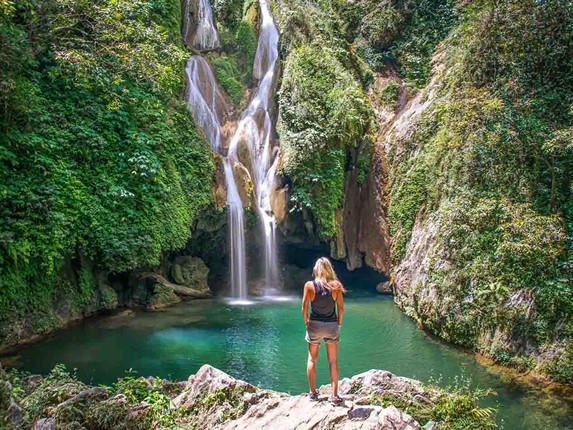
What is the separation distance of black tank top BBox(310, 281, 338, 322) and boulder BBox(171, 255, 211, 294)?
42.5ft

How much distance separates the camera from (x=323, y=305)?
5.54 metres

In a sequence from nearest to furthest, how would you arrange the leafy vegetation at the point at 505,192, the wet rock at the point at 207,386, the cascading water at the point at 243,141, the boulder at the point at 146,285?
the wet rock at the point at 207,386, the leafy vegetation at the point at 505,192, the boulder at the point at 146,285, the cascading water at the point at 243,141

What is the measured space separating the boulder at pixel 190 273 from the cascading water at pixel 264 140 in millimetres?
2973

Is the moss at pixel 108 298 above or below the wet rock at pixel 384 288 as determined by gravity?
above

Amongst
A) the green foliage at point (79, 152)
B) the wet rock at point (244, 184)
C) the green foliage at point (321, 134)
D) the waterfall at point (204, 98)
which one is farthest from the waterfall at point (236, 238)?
the green foliage at point (79, 152)

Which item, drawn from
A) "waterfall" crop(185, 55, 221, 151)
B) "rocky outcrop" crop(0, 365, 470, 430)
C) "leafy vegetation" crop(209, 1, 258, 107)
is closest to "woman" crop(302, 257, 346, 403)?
"rocky outcrop" crop(0, 365, 470, 430)

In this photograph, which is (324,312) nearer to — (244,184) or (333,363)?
(333,363)

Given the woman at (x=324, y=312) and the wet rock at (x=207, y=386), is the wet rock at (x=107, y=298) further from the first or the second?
the woman at (x=324, y=312)

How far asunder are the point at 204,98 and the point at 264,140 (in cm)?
339

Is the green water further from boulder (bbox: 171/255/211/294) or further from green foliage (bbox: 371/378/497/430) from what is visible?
boulder (bbox: 171/255/211/294)

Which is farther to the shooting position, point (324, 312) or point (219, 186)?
point (219, 186)

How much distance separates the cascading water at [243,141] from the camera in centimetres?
1856

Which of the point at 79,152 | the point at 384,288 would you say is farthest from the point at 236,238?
the point at 79,152

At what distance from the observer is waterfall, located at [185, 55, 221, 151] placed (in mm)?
19664
